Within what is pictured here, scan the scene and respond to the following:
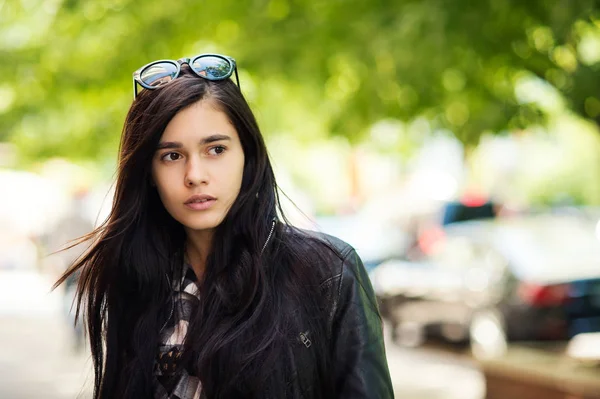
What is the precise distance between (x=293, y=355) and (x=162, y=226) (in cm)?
62

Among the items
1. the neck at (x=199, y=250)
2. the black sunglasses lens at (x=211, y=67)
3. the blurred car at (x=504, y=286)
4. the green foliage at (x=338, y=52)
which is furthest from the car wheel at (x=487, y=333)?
the black sunglasses lens at (x=211, y=67)

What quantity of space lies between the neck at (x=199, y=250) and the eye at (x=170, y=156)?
0.69ft

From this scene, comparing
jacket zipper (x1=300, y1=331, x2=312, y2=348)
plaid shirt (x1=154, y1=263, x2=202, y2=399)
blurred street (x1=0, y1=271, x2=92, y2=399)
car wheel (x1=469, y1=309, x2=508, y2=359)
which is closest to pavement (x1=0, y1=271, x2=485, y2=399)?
blurred street (x1=0, y1=271, x2=92, y2=399)

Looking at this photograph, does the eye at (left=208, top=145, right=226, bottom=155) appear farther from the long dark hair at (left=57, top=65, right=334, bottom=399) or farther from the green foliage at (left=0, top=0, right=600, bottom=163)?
the green foliage at (left=0, top=0, right=600, bottom=163)

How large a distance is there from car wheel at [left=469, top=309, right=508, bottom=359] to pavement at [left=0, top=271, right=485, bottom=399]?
239 mm

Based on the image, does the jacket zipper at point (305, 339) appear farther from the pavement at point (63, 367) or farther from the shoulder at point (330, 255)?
the pavement at point (63, 367)

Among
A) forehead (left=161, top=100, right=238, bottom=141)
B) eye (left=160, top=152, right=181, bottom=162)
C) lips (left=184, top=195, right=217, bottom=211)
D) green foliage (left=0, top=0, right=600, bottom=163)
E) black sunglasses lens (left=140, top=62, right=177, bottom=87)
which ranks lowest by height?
lips (left=184, top=195, right=217, bottom=211)

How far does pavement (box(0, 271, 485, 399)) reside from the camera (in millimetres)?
10891

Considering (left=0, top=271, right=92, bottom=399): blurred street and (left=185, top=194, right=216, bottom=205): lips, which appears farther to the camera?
(left=0, top=271, right=92, bottom=399): blurred street

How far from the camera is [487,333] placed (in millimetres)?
13000

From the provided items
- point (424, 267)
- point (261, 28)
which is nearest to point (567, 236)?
point (424, 267)

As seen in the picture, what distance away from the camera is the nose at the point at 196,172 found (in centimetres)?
276

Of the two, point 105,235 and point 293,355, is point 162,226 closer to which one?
point 105,235

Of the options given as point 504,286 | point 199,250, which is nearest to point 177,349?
point 199,250
